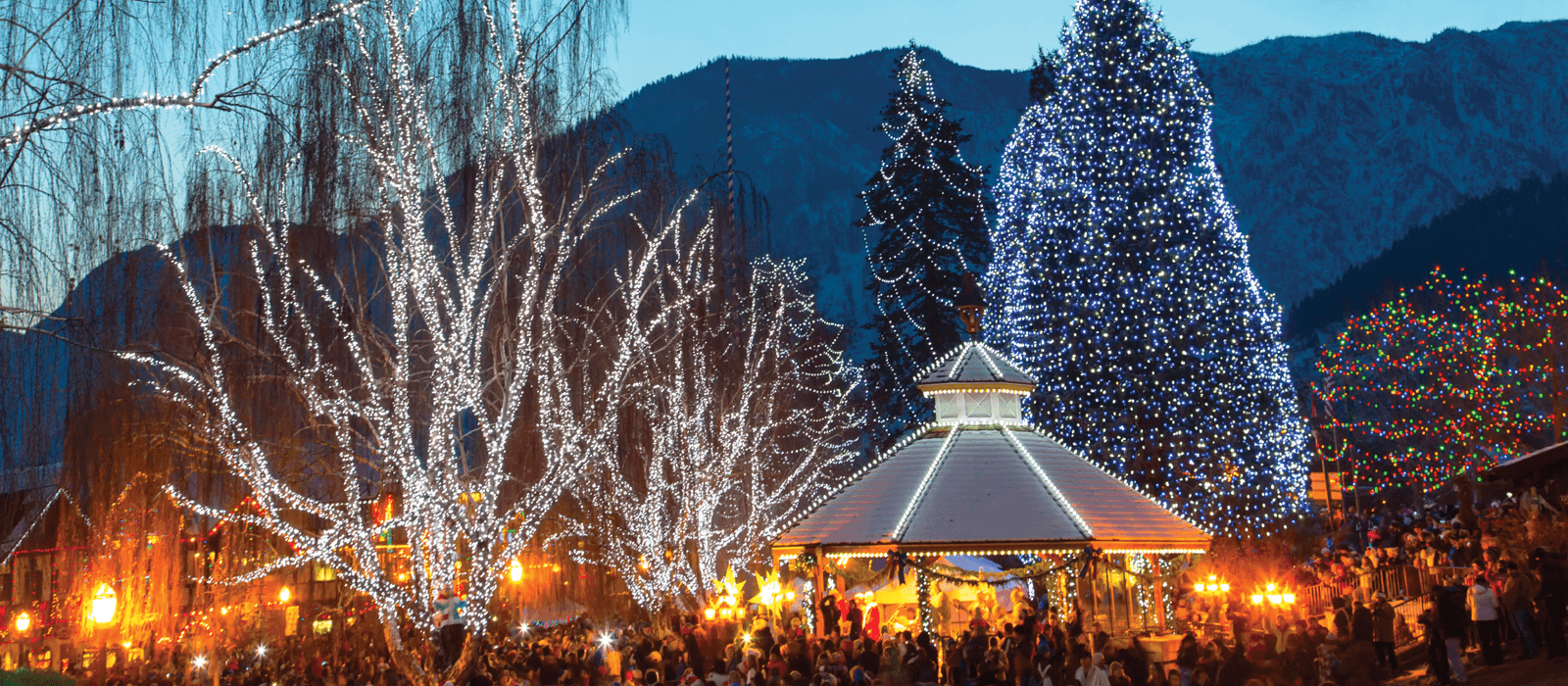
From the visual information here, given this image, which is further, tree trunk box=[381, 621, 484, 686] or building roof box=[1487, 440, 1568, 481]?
building roof box=[1487, 440, 1568, 481]

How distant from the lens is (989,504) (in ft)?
66.3

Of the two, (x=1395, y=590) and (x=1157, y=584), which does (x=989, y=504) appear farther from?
(x=1395, y=590)

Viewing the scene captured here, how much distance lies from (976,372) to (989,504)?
3.82 meters

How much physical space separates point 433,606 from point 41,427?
5238mm

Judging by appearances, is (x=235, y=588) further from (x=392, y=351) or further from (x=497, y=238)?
(x=497, y=238)

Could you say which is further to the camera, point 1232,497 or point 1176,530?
point 1232,497

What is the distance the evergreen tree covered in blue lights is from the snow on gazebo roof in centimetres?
758

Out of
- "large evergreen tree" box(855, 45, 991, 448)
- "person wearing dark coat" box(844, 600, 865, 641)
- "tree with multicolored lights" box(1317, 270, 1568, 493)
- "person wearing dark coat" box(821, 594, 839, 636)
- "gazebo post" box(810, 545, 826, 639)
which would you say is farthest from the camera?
"large evergreen tree" box(855, 45, 991, 448)

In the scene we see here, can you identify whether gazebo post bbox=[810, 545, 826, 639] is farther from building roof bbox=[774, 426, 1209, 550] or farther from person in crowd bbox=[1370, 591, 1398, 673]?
person in crowd bbox=[1370, 591, 1398, 673]

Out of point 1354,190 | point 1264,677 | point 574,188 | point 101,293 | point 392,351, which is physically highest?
point 1354,190

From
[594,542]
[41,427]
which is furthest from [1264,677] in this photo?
[594,542]

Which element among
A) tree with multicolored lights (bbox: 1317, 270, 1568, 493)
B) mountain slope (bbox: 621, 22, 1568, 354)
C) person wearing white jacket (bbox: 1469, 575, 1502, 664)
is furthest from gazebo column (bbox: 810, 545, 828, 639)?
mountain slope (bbox: 621, 22, 1568, 354)

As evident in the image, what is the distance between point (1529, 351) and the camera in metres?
40.1

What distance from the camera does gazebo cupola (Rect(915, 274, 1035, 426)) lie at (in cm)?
2320
